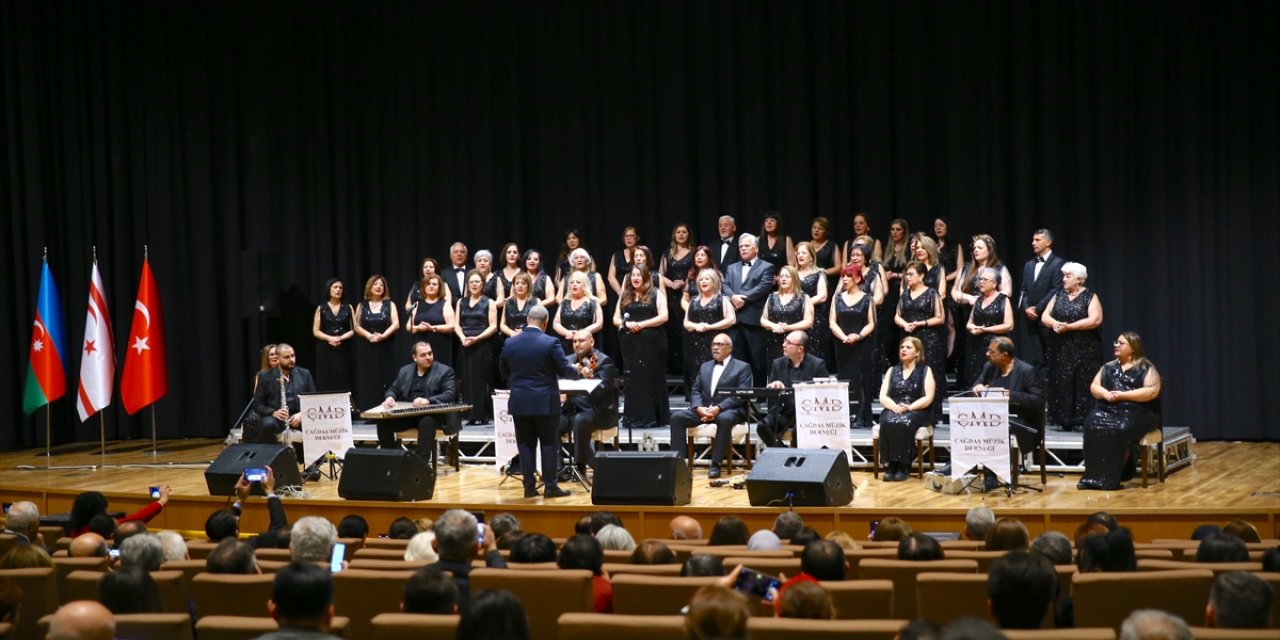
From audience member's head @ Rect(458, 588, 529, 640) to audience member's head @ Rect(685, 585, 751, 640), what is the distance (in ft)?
1.47

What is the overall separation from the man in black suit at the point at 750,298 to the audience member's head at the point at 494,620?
28.5 ft

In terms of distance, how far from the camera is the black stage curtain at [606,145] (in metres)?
12.6

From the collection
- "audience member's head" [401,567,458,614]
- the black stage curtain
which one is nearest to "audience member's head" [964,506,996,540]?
"audience member's head" [401,567,458,614]

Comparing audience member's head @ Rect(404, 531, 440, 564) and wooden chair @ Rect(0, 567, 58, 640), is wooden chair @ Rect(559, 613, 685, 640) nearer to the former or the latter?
audience member's head @ Rect(404, 531, 440, 564)

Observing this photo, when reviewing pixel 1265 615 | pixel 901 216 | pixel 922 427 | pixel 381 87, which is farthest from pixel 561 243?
pixel 1265 615

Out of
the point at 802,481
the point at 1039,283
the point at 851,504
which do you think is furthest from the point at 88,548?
the point at 1039,283

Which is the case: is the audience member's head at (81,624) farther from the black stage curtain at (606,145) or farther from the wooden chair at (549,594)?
the black stage curtain at (606,145)

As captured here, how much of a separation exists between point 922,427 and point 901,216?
13.7ft

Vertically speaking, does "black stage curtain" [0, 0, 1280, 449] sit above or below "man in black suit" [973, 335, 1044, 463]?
above

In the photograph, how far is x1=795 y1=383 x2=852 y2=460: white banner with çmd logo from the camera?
33.1 feet

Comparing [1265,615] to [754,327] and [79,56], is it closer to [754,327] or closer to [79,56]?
[754,327]

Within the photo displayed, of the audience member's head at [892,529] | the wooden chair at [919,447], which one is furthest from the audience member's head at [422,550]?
the wooden chair at [919,447]

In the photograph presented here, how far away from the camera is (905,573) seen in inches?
201

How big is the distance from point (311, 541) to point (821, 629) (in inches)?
103
